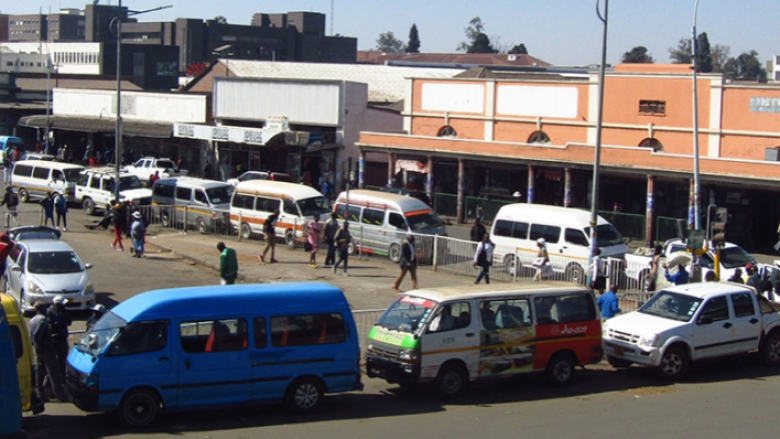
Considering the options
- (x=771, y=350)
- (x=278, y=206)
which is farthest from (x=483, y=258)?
(x=278, y=206)

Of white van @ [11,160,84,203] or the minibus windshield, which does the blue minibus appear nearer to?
the minibus windshield

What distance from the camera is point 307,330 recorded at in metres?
11.9

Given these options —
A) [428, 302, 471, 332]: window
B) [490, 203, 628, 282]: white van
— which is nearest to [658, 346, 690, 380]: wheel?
[428, 302, 471, 332]: window

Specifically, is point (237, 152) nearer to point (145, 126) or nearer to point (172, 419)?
point (145, 126)

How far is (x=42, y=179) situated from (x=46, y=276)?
19.5m

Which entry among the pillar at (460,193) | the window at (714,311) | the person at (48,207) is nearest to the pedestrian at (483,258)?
the window at (714,311)

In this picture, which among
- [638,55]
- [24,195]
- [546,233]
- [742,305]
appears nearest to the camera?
[742,305]

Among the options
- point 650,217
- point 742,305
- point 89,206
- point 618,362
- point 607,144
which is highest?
point 607,144

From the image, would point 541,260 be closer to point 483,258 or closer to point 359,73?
point 483,258

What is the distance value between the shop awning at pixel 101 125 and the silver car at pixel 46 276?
104ft

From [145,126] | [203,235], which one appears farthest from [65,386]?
[145,126]

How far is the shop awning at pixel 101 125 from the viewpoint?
50000mm

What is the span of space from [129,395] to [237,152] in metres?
39.1

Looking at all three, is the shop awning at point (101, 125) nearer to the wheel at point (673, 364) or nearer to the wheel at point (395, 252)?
the wheel at point (395, 252)
